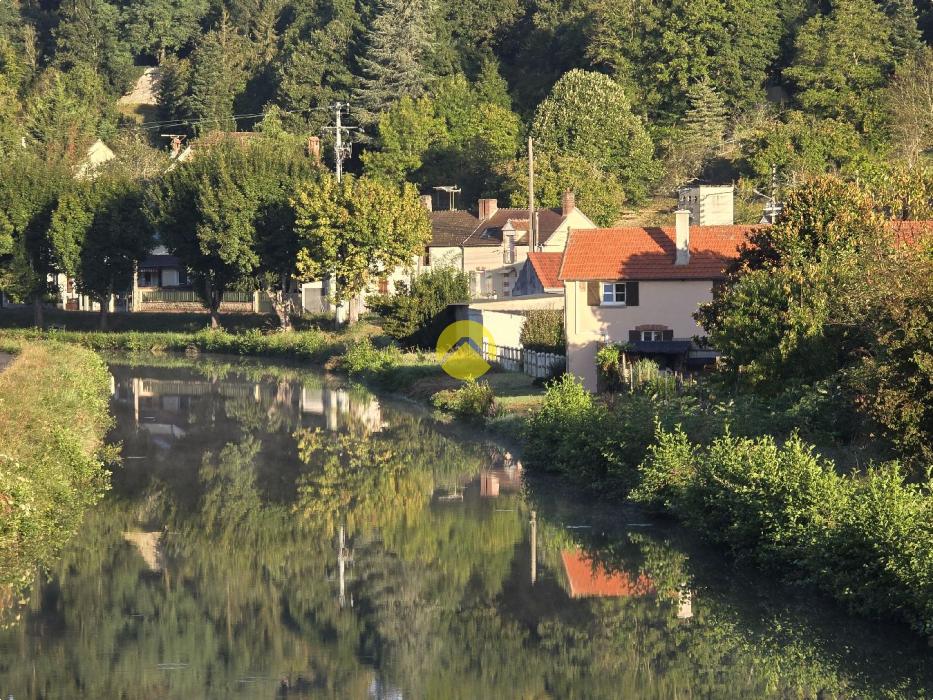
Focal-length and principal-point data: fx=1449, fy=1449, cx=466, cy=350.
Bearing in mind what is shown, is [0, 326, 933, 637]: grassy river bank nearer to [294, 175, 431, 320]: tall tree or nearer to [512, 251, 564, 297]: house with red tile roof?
[512, 251, 564, 297]: house with red tile roof

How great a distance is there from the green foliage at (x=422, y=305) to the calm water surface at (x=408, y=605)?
3023cm

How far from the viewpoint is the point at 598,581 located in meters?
24.6

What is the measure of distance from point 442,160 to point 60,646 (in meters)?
92.4

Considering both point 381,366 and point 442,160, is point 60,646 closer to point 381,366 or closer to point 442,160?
point 381,366

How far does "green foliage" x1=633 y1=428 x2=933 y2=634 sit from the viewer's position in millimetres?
20016

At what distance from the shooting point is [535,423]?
36.8 m

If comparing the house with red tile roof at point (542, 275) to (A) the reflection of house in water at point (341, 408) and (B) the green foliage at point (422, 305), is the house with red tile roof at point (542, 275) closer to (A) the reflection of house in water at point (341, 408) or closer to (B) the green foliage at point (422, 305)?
(B) the green foliage at point (422, 305)

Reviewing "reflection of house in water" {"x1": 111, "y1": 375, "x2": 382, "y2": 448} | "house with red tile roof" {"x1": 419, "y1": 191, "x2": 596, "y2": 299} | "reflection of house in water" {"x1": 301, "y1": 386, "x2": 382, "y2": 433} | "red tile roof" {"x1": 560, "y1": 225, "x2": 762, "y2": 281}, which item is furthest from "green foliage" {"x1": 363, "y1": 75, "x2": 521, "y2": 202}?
"red tile roof" {"x1": 560, "y1": 225, "x2": 762, "y2": 281}

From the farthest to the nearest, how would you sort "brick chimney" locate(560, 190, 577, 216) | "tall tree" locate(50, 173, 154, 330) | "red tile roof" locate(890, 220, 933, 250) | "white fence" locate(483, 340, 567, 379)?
"tall tree" locate(50, 173, 154, 330), "brick chimney" locate(560, 190, 577, 216), "white fence" locate(483, 340, 567, 379), "red tile roof" locate(890, 220, 933, 250)

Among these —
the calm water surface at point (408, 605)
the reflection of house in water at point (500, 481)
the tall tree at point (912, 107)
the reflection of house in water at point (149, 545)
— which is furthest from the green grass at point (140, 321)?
the reflection of house in water at point (149, 545)

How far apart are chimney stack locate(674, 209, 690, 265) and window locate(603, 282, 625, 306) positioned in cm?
217

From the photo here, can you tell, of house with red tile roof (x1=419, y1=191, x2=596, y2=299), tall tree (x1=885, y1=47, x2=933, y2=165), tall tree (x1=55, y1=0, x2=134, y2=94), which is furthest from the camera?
tall tree (x1=55, y1=0, x2=134, y2=94)

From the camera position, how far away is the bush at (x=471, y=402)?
4572 centimetres

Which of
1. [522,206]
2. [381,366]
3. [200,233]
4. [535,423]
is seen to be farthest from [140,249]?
[535,423]
